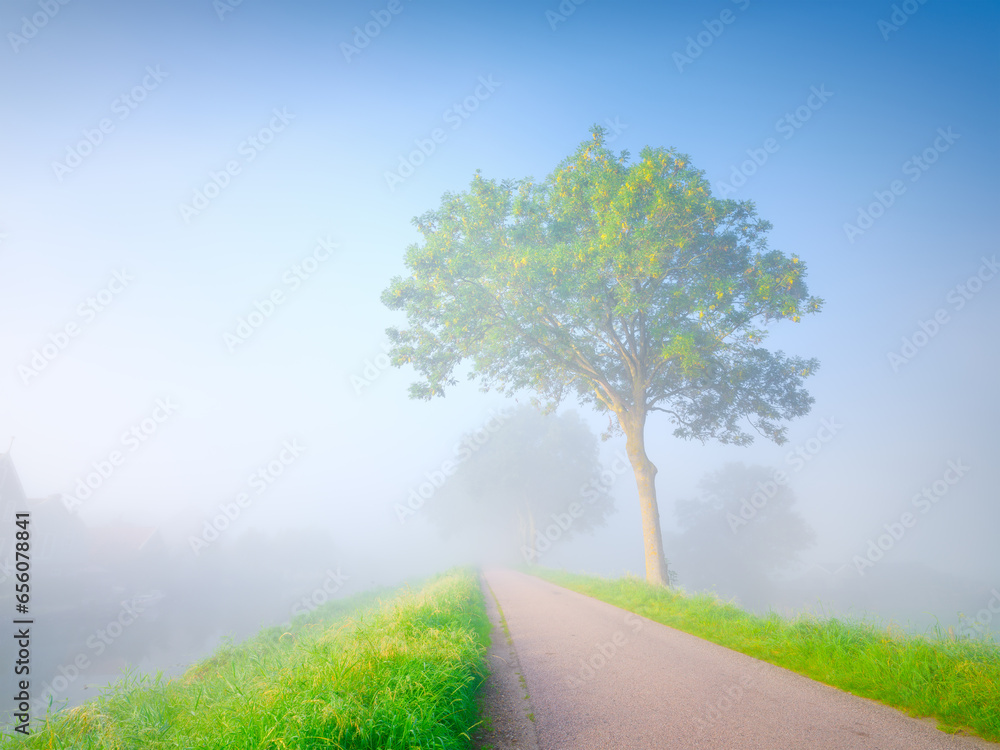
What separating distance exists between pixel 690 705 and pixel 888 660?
255cm

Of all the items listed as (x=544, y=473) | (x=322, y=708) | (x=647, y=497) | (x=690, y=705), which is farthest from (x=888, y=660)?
(x=544, y=473)

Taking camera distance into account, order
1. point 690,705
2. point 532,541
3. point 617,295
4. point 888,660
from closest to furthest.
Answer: point 690,705
point 888,660
point 617,295
point 532,541

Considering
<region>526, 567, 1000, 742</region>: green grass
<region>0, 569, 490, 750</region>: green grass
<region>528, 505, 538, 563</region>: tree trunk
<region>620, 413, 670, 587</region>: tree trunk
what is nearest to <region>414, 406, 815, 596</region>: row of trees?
<region>528, 505, 538, 563</region>: tree trunk

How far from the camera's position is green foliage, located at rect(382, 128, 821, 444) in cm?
1167

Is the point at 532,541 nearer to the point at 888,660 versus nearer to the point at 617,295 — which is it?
the point at 617,295

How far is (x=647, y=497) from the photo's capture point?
43.6 ft

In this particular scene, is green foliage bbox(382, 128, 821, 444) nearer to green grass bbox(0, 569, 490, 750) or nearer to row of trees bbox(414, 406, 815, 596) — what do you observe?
green grass bbox(0, 569, 490, 750)

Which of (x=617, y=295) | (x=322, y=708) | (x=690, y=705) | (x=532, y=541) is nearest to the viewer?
(x=322, y=708)

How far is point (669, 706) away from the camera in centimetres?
396

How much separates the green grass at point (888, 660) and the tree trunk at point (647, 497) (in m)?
5.36

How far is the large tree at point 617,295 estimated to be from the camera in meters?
11.7

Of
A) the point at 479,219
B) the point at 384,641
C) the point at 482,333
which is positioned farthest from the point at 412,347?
the point at 384,641

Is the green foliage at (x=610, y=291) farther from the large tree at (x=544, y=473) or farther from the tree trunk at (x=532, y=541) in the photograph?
the tree trunk at (x=532, y=541)

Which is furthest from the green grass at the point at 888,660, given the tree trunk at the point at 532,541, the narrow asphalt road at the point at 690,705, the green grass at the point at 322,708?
the tree trunk at the point at 532,541
